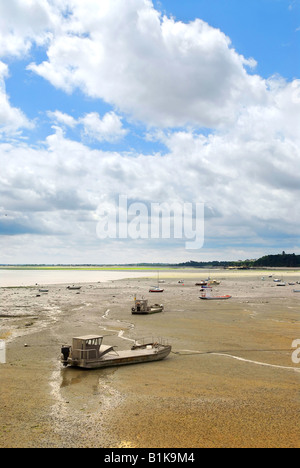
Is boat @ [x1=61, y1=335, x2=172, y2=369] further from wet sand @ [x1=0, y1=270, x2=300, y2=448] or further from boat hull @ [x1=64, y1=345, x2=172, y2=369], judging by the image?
wet sand @ [x1=0, y1=270, x2=300, y2=448]

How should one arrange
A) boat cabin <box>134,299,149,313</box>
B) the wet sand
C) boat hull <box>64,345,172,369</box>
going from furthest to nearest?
1. boat cabin <box>134,299,149,313</box>
2. boat hull <box>64,345,172,369</box>
3. the wet sand

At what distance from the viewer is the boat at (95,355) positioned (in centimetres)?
2812

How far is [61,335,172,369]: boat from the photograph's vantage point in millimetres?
28125

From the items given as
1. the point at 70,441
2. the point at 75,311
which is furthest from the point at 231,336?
the point at 75,311

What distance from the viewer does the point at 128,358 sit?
29594mm

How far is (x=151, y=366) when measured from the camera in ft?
96.1

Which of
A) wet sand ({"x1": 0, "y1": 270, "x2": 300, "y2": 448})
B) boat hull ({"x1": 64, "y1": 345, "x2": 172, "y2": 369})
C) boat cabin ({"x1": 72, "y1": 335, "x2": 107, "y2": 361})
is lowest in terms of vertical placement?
wet sand ({"x1": 0, "y1": 270, "x2": 300, "y2": 448})

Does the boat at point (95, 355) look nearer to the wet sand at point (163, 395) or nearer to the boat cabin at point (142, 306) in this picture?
the wet sand at point (163, 395)

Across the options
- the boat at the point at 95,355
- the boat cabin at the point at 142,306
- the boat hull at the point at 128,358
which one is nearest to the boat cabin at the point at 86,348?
the boat at the point at 95,355

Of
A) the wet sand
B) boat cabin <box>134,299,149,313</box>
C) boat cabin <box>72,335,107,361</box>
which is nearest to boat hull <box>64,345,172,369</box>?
boat cabin <box>72,335,107,361</box>

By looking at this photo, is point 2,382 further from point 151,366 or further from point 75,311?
point 75,311

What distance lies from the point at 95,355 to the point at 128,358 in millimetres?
2819

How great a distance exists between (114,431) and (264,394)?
10.4 meters

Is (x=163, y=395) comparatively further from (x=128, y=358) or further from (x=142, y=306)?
(x=142, y=306)
